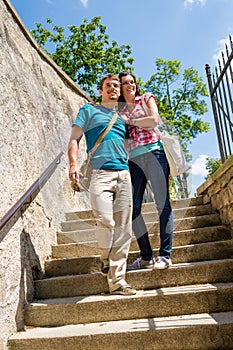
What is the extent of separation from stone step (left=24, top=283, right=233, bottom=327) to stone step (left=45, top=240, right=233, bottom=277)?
1.44ft

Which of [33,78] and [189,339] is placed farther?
[33,78]

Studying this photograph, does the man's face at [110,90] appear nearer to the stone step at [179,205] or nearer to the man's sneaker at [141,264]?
the man's sneaker at [141,264]

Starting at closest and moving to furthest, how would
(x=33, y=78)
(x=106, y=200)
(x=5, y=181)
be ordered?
1. (x=106, y=200)
2. (x=5, y=181)
3. (x=33, y=78)

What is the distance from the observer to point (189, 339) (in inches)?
83.0

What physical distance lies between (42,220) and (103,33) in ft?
47.2

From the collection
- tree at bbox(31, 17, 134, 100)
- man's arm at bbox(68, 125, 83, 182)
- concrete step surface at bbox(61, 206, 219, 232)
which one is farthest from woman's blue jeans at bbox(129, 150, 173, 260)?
tree at bbox(31, 17, 134, 100)

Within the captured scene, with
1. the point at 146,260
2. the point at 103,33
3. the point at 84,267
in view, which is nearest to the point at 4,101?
the point at 84,267

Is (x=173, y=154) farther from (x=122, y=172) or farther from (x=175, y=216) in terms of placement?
(x=175, y=216)

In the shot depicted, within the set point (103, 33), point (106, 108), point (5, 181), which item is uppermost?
point (103, 33)

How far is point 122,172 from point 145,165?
23cm

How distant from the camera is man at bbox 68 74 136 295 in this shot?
2480 millimetres

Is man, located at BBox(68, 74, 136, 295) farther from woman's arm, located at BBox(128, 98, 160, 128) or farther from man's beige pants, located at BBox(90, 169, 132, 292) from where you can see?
woman's arm, located at BBox(128, 98, 160, 128)

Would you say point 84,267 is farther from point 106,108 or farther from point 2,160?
point 106,108

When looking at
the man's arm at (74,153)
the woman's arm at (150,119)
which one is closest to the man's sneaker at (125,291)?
the man's arm at (74,153)
